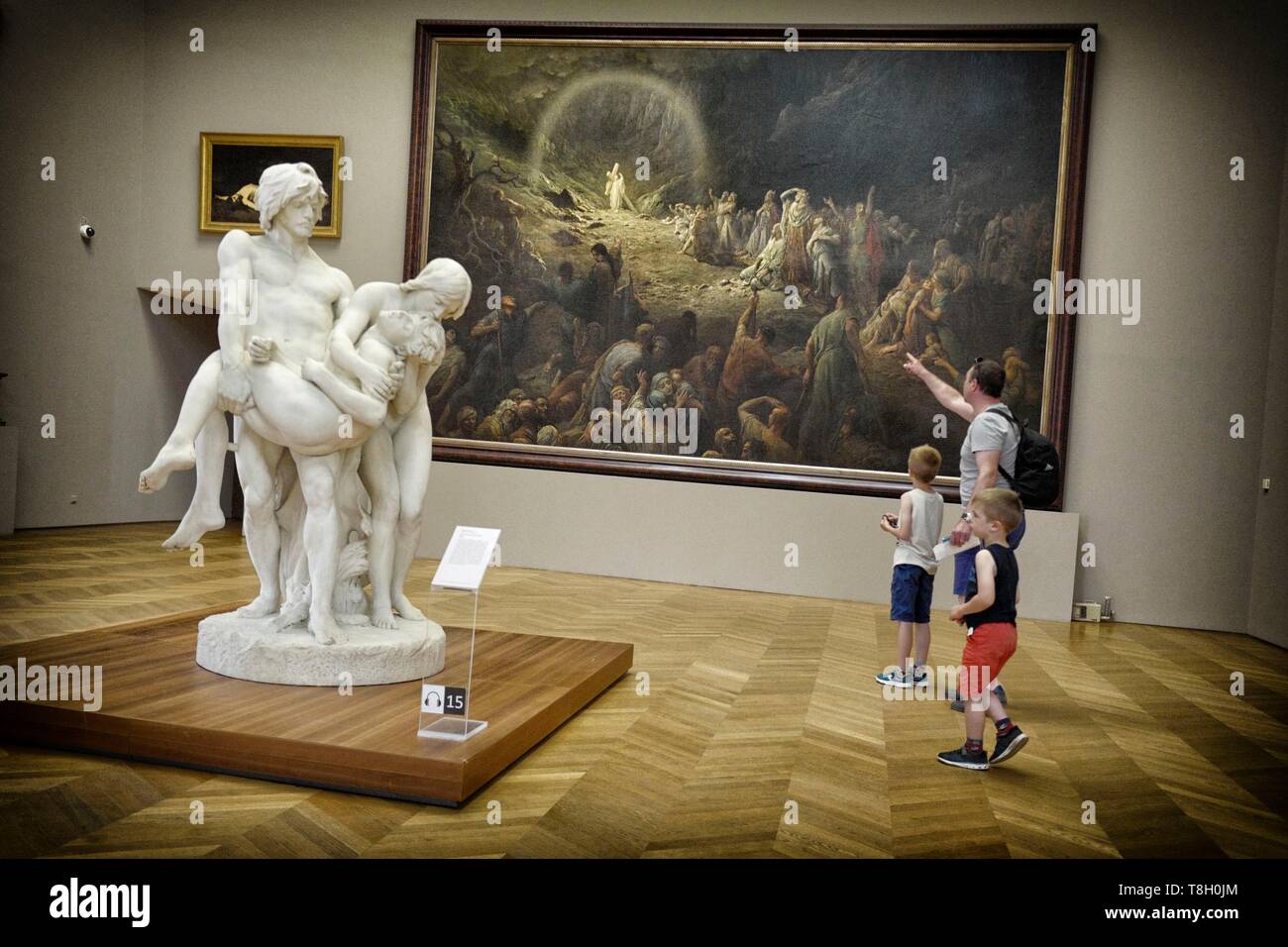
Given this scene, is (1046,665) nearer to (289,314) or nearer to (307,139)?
(289,314)

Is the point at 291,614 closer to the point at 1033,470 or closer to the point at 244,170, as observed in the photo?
the point at 1033,470

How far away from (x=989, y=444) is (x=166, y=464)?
4262 millimetres

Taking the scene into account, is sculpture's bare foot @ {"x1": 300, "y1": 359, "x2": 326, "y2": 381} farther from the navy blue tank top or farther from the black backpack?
the black backpack

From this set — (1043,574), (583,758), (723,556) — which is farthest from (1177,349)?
(583,758)

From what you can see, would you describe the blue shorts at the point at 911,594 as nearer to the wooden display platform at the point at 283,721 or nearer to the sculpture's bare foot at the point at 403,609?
the wooden display platform at the point at 283,721

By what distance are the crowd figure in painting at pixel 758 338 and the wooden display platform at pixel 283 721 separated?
639cm

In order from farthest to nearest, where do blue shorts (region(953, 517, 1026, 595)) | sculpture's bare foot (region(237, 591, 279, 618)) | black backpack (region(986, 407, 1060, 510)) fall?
black backpack (region(986, 407, 1060, 510)) < blue shorts (region(953, 517, 1026, 595)) < sculpture's bare foot (region(237, 591, 279, 618))

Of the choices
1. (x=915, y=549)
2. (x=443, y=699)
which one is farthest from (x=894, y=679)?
(x=443, y=699)

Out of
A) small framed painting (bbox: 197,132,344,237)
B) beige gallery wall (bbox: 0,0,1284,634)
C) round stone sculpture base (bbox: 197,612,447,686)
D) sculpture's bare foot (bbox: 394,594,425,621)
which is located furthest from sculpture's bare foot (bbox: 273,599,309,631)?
small framed painting (bbox: 197,132,344,237)

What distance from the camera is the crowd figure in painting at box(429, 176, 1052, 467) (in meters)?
11.4

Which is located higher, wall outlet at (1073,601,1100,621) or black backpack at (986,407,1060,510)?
black backpack at (986,407,1060,510)

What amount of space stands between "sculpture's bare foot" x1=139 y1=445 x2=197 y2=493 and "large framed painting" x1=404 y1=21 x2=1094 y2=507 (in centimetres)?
688

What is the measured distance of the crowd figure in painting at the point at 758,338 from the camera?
11438 millimetres
